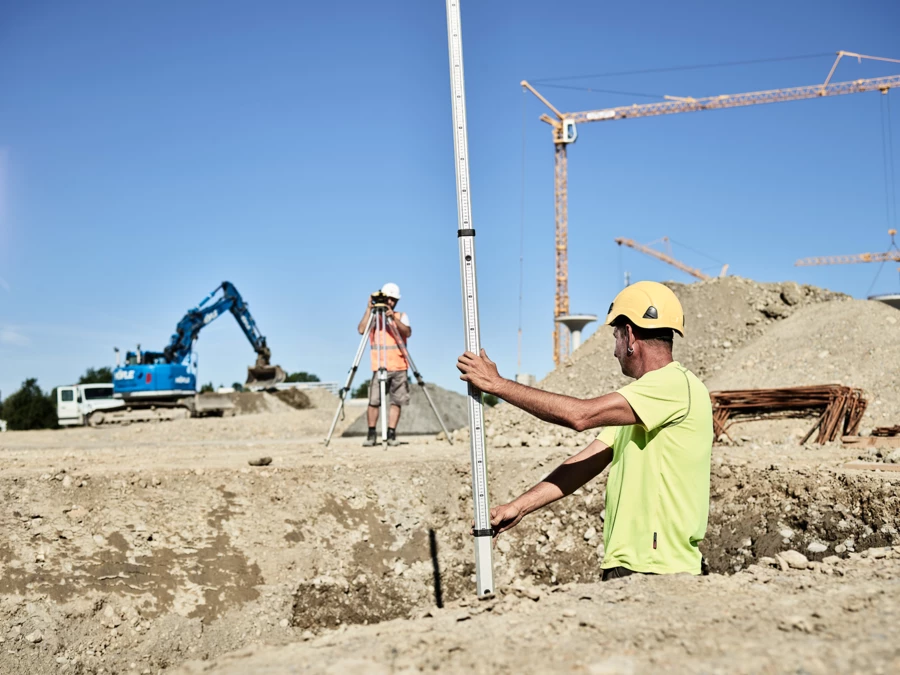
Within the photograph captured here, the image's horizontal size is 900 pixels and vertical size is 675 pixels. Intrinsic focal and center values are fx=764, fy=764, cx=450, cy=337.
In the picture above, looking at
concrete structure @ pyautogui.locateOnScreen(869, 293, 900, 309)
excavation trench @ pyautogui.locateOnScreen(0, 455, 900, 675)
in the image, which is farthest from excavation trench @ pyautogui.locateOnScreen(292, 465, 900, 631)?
concrete structure @ pyautogui.locateOnScreen(869, 293, 900, 309)

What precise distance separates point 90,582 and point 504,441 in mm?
6172

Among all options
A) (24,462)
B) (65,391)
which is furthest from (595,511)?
(65,391)

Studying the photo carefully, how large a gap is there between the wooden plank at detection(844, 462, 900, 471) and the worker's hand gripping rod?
19.3 feet

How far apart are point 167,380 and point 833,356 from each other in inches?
725

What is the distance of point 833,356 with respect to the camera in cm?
1634

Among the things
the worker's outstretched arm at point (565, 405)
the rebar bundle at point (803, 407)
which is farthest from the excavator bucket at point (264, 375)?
the worker's outstretched arm at point (565, 405)

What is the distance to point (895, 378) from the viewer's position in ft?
47.4

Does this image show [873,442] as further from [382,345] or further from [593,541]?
[382,345]

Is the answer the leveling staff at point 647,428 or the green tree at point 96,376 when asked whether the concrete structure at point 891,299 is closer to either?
the leveling staff at point 647,428

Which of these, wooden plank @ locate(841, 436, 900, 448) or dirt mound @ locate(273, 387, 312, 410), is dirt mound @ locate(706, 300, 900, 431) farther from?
dirt mound @ locate(273, 387, 312, 410)

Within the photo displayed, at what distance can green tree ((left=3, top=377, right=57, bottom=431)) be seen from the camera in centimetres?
3922

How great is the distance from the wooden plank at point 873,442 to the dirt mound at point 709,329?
23.8 feet

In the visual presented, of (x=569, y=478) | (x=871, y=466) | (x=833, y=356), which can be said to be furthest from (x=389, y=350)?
(x=833, y=356)

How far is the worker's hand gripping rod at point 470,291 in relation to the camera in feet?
11.4
